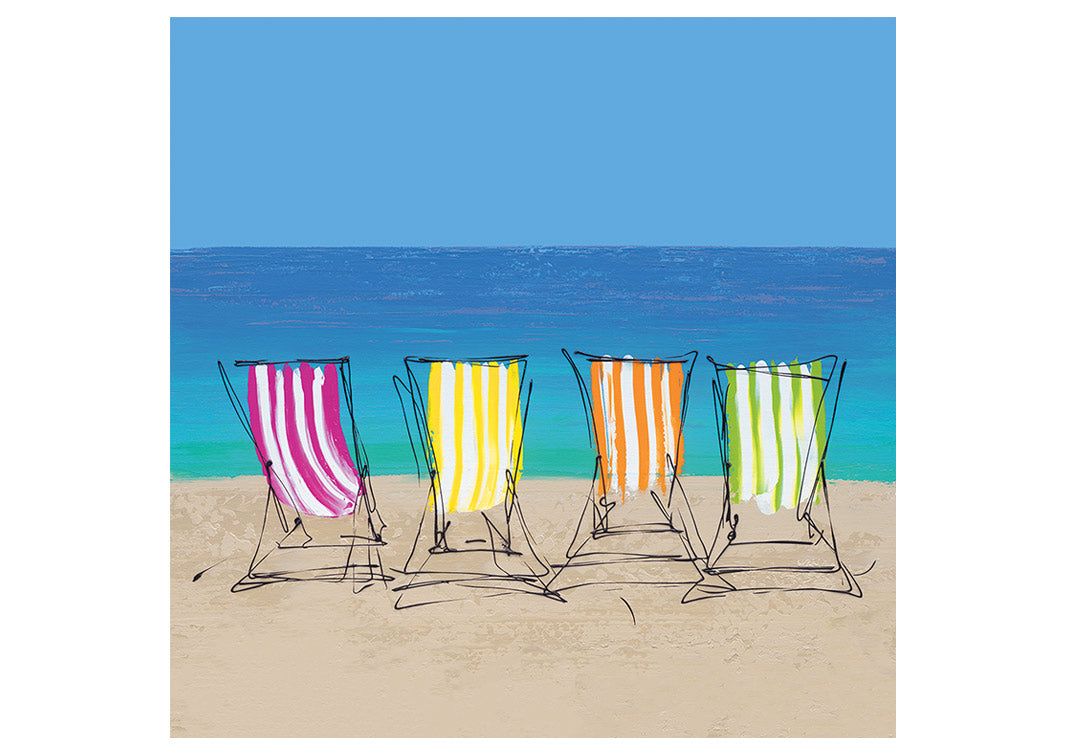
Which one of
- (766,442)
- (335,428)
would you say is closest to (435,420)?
(335,428)

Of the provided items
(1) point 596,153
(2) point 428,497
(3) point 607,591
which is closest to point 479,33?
(1) point 596,153

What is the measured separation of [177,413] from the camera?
4.14 m

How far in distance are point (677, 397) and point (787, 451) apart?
0.54 meters

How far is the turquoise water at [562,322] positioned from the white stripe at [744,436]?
4.9 inches

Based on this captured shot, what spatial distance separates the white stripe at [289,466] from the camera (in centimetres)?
414

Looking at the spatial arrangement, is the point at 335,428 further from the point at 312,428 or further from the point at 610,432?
the point at 610,432

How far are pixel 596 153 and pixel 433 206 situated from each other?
774 mm

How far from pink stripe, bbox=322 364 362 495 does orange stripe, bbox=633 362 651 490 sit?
4.14 ft

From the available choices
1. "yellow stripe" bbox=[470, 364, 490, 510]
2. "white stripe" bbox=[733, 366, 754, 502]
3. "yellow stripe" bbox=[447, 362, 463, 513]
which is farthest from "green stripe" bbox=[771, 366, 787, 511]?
"yellow stripe" bbox=[447, 362, 463, 513]

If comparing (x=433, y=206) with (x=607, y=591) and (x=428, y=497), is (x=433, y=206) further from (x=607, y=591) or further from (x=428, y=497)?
(x=607, y=591)

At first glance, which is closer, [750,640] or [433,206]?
[750,640]

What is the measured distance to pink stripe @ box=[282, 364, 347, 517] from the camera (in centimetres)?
414

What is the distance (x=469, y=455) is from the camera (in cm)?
412

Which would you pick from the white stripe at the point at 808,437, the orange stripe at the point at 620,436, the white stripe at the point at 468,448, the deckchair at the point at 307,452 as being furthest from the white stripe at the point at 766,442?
the deckchair at the point at 307,452
